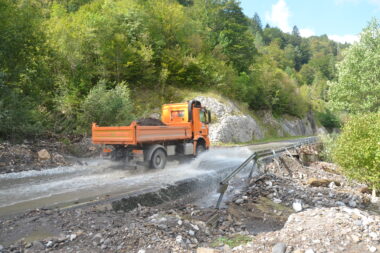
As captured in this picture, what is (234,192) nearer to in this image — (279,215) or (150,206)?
(279,215)

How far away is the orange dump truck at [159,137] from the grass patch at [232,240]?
5.77 m

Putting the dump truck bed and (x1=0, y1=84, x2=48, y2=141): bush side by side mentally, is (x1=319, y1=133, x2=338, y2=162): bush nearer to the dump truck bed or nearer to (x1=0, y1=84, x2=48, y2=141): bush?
the dump truck bed

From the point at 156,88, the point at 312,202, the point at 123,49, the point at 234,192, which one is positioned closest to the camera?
the point at 312,202

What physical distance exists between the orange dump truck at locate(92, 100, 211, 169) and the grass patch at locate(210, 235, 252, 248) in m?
5.77

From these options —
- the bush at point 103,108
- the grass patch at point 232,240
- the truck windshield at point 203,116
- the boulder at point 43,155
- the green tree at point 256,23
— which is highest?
the green tree at point 256,23

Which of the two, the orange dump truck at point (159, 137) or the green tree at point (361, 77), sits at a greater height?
the green tree at point (361, 77)

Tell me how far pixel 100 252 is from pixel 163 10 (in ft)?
113

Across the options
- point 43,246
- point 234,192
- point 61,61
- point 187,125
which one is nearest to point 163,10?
point 61,61

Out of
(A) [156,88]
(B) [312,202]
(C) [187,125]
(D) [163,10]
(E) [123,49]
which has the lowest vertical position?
(B) [312,202]

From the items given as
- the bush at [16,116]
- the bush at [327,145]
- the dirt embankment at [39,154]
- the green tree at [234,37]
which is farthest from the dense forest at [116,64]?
the bush at [327,145]

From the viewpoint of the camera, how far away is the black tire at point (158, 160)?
1095 centimetres

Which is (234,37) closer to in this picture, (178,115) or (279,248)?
(178,115)

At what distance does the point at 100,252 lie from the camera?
4309 millimetres

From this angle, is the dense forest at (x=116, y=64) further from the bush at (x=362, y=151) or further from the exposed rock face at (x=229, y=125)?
the bush at (x=362, y=151)
